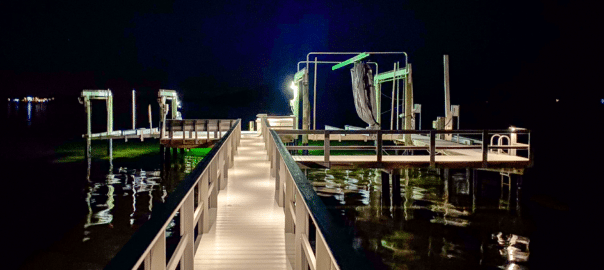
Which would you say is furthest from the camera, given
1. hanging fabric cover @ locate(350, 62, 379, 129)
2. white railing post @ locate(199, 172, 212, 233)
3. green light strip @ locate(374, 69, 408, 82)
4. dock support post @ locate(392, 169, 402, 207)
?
green light strip @ locate(374, 69, 408, 82)

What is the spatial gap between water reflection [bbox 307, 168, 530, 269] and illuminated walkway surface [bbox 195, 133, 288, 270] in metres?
1.99

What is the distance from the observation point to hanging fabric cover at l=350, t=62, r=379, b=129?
16.9 metres

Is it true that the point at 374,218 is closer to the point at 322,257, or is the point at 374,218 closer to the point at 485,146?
the point at 485,146

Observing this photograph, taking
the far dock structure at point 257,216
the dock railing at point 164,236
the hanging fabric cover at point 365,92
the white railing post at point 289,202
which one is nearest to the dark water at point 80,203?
the dock railing at point 164,236

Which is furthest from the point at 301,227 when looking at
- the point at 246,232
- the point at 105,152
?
the point at 105,152

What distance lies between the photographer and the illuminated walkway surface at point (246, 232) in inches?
190

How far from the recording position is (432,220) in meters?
13.2

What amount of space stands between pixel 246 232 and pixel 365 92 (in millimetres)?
11858

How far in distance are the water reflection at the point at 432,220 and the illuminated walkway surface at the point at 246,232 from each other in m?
1.99

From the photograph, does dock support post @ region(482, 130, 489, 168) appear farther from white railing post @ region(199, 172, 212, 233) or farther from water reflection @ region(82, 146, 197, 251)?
white railing post @ region(199, 172, 212, 233)

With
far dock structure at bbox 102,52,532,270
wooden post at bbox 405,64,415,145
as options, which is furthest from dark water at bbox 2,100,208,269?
wooden post at bbox 405,64,415,145

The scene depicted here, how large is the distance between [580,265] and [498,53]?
81267mm

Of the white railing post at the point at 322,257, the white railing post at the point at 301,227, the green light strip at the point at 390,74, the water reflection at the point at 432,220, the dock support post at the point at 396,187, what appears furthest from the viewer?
the green light strip at the point at 390,74

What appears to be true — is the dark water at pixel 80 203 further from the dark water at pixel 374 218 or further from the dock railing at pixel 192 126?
the dock railing at pixel 192 126
